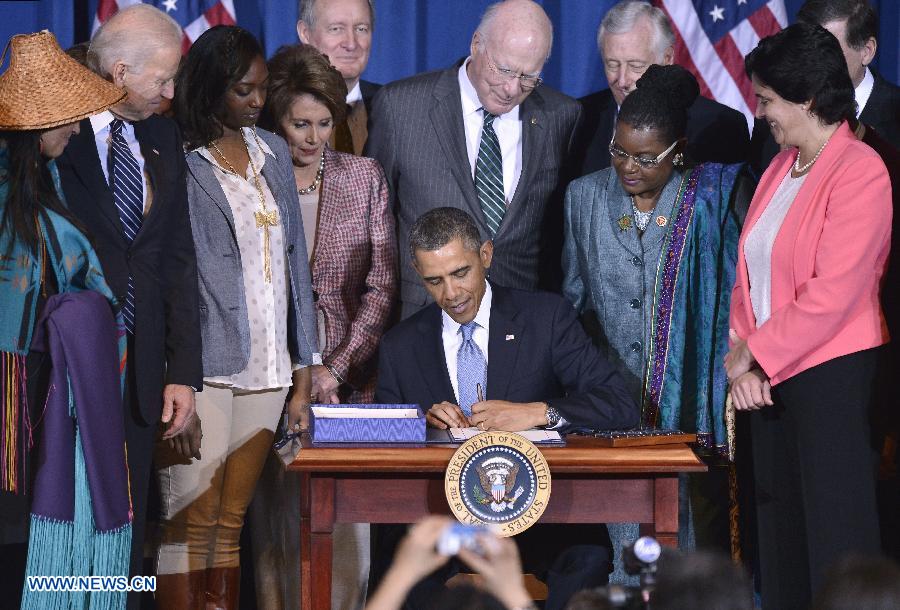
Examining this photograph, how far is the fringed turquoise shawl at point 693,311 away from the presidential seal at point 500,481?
3.43 feet

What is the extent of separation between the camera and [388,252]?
477cm

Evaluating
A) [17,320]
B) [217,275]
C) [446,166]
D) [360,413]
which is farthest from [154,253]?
[446,166]

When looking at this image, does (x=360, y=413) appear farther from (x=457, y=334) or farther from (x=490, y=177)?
(x=490, y=177)

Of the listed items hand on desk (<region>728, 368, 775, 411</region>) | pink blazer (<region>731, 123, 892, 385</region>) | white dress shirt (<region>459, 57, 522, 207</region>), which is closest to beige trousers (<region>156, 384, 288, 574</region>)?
white dress shirt (<region>459, 57, 522, 207</region>)

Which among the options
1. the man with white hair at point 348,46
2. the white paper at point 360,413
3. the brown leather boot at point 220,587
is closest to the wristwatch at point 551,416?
the white paper at point 360,413

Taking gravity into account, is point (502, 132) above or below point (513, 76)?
below

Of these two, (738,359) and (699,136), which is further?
(699,136)

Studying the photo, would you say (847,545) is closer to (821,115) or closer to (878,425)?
(878,425)

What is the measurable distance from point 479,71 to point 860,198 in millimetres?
1560

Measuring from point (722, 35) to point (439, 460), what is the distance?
318 centimetres

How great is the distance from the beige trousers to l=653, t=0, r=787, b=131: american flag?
2.66 m

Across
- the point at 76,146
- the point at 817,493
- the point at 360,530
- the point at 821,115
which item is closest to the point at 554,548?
the point at 817,493

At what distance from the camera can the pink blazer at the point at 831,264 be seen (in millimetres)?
3771

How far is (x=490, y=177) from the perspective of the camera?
4.92 meters
